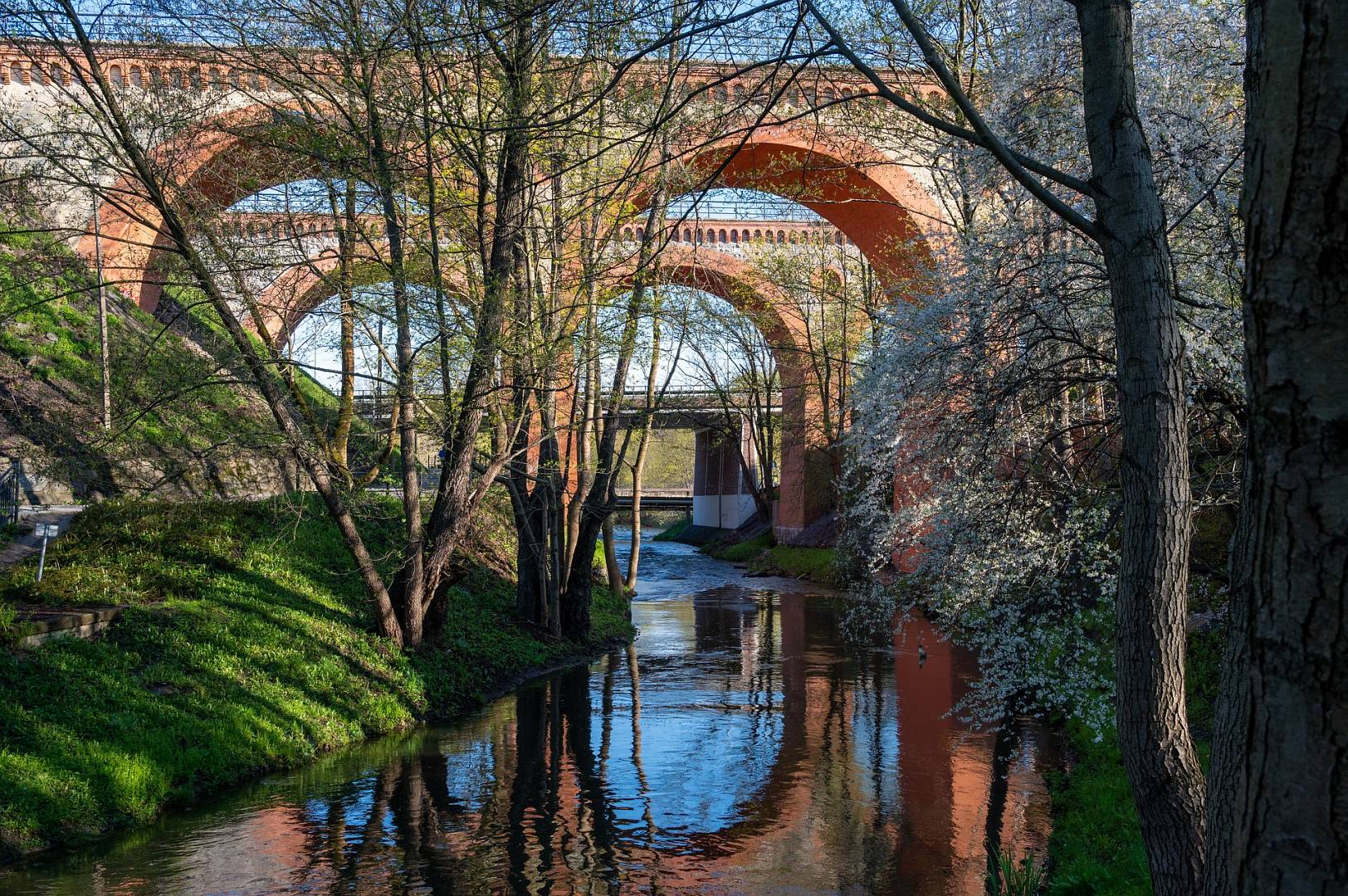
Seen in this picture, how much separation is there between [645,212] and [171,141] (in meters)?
7.41

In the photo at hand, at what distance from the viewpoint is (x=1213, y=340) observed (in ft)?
23.2

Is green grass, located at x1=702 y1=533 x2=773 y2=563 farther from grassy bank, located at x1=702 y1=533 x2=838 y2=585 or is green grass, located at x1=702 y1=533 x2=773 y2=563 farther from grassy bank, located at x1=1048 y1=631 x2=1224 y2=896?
grassy bank, located at x1=1048 y1=631 x2=1224 y2=896

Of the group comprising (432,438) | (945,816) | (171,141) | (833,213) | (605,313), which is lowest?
(945,816)

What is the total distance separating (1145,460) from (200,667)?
8.04 m

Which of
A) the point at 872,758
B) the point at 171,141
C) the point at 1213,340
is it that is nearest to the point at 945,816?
the point at 872,758

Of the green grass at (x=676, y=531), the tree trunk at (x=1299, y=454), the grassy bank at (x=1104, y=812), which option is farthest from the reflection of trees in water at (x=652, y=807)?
the green grass at (x=676, y=531)

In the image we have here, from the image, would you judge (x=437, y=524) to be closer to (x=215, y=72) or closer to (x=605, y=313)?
(x=605, y=313)

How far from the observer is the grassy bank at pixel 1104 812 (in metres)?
5.66

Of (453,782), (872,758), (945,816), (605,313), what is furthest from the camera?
(605,313)

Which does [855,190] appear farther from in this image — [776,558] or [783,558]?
[776,558]

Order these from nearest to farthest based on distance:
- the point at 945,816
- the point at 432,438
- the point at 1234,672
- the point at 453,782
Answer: the point at 1234,672
the point at 945,816
the point at 453,782
the point at 432,438

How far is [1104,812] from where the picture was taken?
710 cm

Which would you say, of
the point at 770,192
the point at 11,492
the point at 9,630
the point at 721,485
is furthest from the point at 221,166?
the point at 721,485

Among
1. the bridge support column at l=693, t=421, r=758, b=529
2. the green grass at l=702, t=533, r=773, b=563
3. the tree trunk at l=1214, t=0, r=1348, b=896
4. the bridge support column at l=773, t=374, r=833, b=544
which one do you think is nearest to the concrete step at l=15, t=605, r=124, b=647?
the tree trunk at l=1214, t=0, r=1348, b=896
